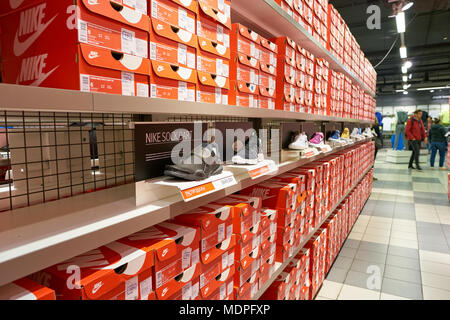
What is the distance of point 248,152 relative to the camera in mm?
1373

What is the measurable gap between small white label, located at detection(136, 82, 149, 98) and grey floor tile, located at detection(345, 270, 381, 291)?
254 centimetres

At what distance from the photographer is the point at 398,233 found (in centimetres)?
376

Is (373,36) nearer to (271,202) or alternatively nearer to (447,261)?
(447,261)

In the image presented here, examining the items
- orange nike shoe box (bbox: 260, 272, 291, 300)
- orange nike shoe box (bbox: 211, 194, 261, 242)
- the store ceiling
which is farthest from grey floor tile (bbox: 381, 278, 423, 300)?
the store ceiling

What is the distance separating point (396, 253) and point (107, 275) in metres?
3.37

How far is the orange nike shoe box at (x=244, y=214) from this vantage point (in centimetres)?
120

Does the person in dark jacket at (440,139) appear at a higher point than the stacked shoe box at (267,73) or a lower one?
lower

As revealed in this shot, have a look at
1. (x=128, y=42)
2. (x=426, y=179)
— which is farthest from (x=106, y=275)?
(x=426, y=179)

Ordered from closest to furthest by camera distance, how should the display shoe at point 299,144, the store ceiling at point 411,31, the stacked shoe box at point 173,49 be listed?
1. the stacked shoe box at point 173,49
2. the display shoe at point 299,144
3. the store ceiling at point 411,31

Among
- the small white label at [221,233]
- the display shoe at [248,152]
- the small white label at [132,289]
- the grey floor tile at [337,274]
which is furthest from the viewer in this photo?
the grey floor tile at [337,274]

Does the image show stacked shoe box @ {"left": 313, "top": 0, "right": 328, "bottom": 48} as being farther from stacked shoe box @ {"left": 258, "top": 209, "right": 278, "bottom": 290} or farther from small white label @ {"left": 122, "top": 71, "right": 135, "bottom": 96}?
small white label @ {"left": 122, "top": 71, "right": 135, "bottom": 96}

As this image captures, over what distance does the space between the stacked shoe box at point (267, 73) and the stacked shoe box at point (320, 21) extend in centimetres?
82

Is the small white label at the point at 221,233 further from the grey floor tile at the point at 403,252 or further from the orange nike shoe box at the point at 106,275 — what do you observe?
the grey floor tile at the point at 403,252

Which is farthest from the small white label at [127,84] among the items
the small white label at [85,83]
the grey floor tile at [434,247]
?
the grey floor tile at [434,247]
